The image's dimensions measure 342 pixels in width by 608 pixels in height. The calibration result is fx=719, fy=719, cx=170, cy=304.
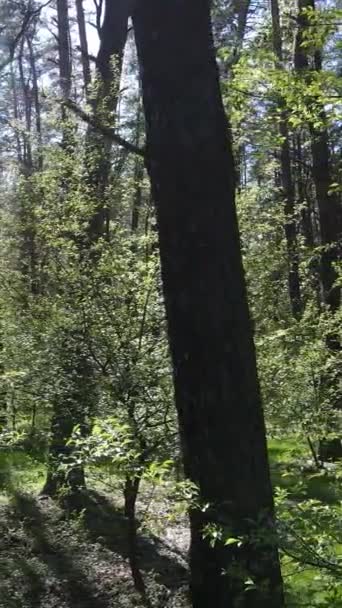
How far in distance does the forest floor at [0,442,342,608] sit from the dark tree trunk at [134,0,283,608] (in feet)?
6.04

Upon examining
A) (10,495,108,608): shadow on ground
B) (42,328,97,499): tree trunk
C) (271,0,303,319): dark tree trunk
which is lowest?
(10,495,108,608): shadow on ground


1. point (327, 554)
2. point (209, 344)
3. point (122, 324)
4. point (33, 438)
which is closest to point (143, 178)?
point (122, 324)

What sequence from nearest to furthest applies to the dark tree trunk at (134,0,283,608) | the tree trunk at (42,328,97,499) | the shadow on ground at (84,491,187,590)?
the dark tree trunk at (134,0,283,608) → the tree trunk at (42,328,97,499) → the shadow on ground at (84,491,187,590)

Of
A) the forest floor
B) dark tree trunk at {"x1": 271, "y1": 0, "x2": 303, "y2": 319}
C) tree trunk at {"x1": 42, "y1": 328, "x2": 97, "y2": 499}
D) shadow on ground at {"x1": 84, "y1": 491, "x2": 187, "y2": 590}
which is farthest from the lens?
dark tree trunk at {"x1": 271, "y1": 0, "x2": 303, "y2": 319}

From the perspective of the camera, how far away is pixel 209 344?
3.52 metres

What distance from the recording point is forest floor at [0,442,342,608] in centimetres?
626

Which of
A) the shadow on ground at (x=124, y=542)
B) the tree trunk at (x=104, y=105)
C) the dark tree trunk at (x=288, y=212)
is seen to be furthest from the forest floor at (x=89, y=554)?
the dark tree trunk at (x=288, y=212)

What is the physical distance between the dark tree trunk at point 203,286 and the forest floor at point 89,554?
6.04ft

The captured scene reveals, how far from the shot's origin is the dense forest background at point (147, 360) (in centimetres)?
353

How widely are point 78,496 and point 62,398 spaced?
125 inches

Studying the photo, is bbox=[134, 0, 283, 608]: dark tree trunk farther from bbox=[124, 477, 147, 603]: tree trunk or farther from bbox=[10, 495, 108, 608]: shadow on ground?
bbox=[10, 495, 108, 608]: shadow on ground

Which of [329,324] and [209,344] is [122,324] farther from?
[329,324]

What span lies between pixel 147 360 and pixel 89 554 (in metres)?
2.80

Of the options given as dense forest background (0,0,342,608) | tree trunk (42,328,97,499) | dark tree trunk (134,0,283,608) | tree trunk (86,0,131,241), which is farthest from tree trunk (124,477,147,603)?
dark tree trunk (134,0,283,608)
